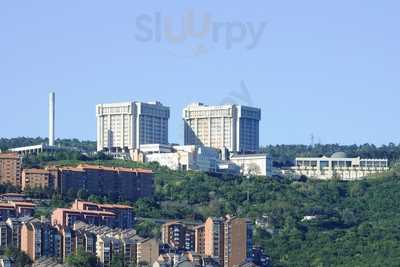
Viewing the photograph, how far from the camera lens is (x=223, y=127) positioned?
90500mm

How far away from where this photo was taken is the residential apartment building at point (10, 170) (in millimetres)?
69938

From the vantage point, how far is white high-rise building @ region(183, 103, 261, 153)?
90.1 meters

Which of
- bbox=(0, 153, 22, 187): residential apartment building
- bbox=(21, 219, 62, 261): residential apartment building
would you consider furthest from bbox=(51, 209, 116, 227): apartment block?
bbox=(0, 153, 22, 187): residential apartment building

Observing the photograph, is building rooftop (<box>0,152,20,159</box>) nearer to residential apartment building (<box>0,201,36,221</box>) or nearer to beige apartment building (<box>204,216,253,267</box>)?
residential apartment building (<box>0,201,36,221</box>)

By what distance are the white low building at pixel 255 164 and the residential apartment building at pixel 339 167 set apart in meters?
1.78

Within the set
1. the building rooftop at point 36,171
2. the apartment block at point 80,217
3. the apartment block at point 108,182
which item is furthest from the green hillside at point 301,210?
the building rooftop at point 36,171

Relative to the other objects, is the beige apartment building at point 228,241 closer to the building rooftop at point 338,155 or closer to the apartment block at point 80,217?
the apartment block at point 80,217

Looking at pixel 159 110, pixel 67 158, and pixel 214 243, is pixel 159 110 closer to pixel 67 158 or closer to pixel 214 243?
pixel 67 158

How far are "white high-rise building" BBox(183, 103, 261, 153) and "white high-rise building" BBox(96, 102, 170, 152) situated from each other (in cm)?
168

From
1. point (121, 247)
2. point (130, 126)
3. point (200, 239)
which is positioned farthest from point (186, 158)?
point (121, 247)

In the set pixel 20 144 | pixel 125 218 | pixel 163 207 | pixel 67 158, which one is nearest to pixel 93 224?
pixel 125 218

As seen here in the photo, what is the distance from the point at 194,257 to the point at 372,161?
2860 centimetres

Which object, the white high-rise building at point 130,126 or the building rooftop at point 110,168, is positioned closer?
the building rooftop at point 110,168

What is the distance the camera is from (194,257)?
59.0m
